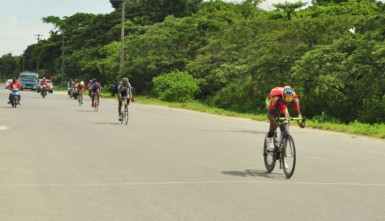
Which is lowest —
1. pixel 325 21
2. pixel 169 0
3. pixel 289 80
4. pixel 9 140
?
pixel 9 140

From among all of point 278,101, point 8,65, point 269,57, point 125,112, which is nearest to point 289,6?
point 269,57

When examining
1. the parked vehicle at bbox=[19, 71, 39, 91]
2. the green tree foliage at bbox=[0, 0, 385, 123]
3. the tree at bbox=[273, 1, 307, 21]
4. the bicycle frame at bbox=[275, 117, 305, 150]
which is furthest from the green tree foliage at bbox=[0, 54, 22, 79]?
the bicycle frame at bbox=[275, 117, 305, 150]

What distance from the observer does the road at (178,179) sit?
7254mm

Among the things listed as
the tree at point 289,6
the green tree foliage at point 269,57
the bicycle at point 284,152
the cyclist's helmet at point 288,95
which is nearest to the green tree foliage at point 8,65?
the green tree foliage at point 269,57

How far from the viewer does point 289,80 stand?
111 feet

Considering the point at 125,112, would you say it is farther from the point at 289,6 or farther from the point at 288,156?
the point at 289,6

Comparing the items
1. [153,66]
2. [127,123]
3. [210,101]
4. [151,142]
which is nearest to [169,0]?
[153,66]

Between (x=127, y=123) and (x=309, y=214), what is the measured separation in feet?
53.7

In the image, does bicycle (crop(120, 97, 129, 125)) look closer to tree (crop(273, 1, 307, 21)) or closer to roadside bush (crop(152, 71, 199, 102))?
roadside bush (crop(152, 71, 199, 102))

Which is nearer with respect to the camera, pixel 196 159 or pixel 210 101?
pixel 196 159

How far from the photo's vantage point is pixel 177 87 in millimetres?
46500

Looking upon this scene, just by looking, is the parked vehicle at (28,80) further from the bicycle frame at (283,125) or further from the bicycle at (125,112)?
the bicycle frame at (283,125)

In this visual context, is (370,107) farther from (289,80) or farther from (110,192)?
(110,192)

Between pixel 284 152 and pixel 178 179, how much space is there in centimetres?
198
